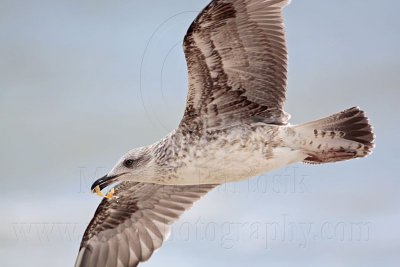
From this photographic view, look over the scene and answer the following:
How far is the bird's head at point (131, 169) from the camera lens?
8.42 meters

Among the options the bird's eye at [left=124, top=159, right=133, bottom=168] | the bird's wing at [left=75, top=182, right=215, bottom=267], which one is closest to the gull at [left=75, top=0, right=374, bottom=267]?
the bird's eye at [left=124, top=159, right=133, bottom=168]

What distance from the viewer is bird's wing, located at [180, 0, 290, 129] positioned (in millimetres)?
7852

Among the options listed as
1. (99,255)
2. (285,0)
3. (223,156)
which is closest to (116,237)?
(99,255)

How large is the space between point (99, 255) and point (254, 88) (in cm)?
355

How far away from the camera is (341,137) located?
26.9 feet

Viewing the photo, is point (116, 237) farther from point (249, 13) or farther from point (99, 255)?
point (249, 13)

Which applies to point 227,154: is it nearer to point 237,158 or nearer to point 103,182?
point 237,158

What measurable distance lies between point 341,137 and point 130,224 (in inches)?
140

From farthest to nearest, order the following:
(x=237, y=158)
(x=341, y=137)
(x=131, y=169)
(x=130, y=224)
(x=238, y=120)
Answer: (x=130, y=224) < (x=131, y=169) < (x=238, y=120) < (x=341, y=137) < (x=237, y=158)

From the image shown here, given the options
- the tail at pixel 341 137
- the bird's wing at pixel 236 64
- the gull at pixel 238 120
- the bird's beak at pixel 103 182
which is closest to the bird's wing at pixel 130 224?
the bird's beak at pixel 103 182

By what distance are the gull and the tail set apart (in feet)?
0.04

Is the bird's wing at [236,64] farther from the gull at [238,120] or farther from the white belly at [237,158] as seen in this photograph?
the white belly at [237,158]

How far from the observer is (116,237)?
404 inches

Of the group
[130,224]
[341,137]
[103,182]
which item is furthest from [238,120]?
[130,224]
